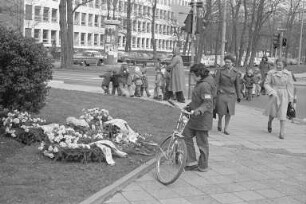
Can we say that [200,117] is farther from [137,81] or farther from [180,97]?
[137,81]

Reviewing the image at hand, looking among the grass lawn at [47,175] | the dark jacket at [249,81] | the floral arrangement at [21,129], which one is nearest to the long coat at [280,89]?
the grass lawn at [47,175]

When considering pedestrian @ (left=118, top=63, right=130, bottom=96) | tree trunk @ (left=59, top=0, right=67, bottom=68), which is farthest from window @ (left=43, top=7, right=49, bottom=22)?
pedestrian @ (left=118, top=63, right=130, bottom=96)

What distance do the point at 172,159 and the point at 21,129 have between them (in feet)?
8.23

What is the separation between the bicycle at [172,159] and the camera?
6.05m

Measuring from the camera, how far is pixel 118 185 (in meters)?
5.75

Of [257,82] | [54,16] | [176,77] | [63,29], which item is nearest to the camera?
[176,77]

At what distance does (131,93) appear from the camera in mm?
17484

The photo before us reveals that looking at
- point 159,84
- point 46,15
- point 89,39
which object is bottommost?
point 159,84

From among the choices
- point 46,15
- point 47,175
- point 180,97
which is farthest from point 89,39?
point 47,175

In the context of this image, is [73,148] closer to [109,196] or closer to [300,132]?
[109,196]

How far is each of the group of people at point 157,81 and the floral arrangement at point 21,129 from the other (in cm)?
854

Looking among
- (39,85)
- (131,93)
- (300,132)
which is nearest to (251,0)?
(131,93)

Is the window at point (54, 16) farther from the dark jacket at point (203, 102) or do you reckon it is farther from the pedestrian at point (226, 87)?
the dark jacket at point (203, 102)

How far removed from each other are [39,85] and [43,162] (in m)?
1.66
